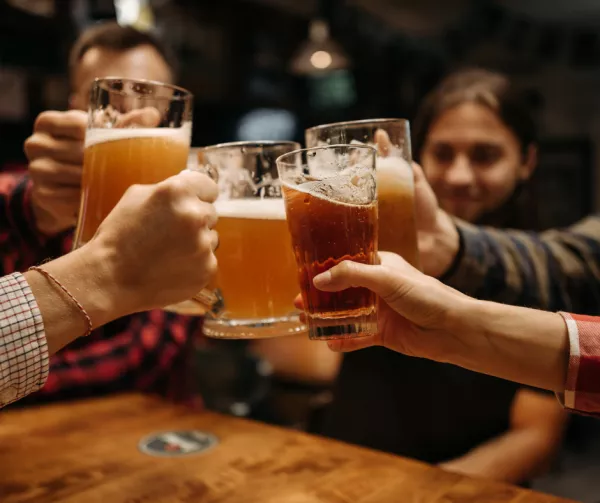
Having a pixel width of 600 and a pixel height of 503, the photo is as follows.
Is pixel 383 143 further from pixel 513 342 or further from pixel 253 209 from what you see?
pixel 513 342

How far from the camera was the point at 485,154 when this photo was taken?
2111mm

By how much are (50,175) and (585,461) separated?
4883 mm

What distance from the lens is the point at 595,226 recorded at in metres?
1.79

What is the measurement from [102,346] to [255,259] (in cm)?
126

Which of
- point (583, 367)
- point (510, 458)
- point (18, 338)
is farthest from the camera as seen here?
point (510, 458)

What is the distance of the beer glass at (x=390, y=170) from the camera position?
1132 millimetres

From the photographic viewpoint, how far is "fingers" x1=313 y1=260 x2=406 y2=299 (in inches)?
35.2

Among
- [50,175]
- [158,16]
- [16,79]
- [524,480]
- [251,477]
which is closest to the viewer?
[251,477]

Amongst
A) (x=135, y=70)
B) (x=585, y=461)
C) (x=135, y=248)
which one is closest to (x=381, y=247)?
(x=135, y=248)

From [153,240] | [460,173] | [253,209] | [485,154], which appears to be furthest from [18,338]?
[485,154]

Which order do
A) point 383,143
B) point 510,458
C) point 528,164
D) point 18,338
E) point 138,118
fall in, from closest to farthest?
1. point 18,338
2. point 138,118
3. point 383,143
4. point 510,458
5. point 528,164

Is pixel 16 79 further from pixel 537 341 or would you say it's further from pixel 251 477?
pixel 537 341

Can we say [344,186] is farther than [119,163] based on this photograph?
No

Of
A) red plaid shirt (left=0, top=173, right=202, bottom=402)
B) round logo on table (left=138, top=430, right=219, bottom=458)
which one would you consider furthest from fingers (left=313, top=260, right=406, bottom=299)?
red plaid shirt (left=0, top=173, right=202, bottom=402)
